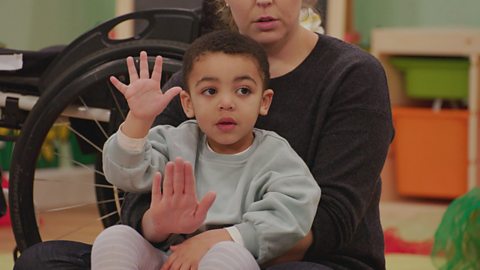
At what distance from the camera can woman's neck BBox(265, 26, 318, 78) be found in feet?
4.96

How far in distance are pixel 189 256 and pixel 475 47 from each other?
7.84 ft

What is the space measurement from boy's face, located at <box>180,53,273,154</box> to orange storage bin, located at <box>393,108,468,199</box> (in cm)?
233

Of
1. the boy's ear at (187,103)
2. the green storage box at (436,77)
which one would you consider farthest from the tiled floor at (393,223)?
the boy's ear at (187,103)

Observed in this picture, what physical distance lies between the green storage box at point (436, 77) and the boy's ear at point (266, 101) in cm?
228

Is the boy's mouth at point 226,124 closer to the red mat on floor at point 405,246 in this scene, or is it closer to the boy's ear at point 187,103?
the boy's ear at point 187,103

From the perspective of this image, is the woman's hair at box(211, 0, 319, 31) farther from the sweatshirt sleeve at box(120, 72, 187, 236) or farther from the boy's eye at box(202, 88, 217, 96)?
the boy's eye at box(202, 88, 217, 96)

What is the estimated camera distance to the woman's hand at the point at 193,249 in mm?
1296

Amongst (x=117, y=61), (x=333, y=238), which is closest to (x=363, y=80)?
(x=333, y=238)

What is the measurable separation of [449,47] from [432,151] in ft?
1.37

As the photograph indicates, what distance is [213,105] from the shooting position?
4.42 ft

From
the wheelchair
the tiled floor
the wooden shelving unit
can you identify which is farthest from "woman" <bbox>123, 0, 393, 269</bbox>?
the wooden shelving unit

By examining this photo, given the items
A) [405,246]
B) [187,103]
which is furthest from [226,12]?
[405,246]

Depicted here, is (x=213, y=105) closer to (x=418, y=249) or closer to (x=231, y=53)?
(x=231, y=53)

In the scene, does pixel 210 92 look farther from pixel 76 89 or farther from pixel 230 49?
pixel 76 89
